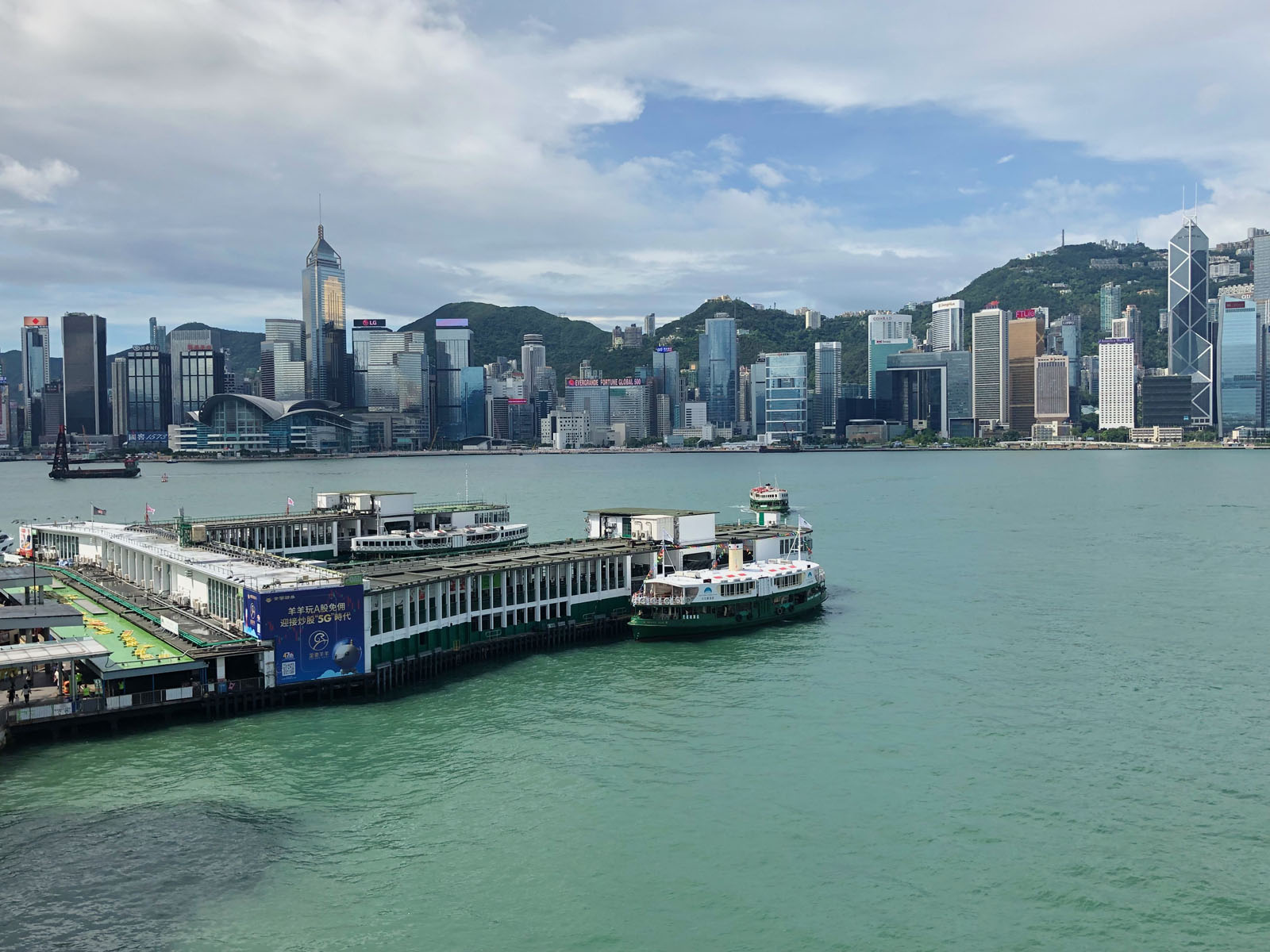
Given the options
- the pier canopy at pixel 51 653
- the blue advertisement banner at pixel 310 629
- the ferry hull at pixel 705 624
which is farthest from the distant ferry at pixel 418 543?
the pier canopy at pixel 51 653

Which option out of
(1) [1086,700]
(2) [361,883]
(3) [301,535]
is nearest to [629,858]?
(2) [361,883]

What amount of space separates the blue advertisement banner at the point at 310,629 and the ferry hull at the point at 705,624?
15677mm

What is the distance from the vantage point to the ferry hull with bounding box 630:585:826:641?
167 ft

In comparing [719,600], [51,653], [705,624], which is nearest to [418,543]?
[719,600]

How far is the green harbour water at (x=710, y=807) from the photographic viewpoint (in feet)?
75.9

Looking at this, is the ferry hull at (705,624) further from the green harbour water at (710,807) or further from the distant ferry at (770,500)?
the distant ferry at (770,500)

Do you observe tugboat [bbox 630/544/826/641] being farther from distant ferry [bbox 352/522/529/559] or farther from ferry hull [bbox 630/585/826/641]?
distant ferry [bbox 352/522/529/559]

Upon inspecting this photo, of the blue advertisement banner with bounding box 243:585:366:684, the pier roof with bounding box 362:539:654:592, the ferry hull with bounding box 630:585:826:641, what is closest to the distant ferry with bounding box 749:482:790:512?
the pier roof with bounding box 362:539:654:592

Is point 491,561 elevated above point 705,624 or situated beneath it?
elevated above

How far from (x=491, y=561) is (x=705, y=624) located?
11.5m

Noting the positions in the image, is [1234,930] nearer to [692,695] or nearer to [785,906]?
[785,906]

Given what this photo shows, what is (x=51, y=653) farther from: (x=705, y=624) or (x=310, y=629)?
(x=705, y=624)

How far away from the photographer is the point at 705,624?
51375 mm

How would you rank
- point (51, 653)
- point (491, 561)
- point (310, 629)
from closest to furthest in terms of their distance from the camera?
point (51, 653), point (310, 629), point (491, 561)
